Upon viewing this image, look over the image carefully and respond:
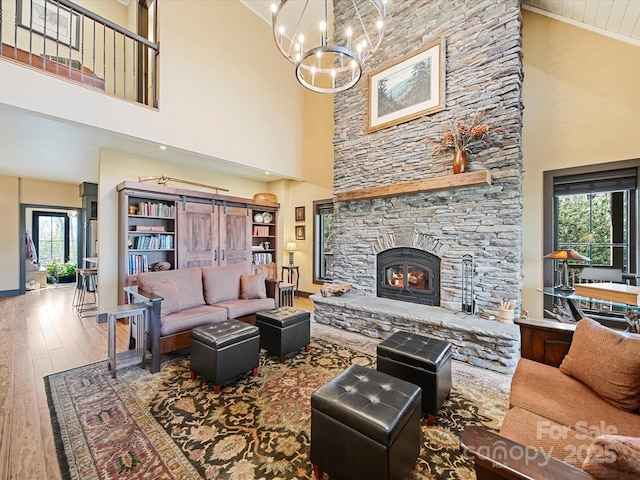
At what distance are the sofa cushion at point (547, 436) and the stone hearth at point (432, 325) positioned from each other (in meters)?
1.68

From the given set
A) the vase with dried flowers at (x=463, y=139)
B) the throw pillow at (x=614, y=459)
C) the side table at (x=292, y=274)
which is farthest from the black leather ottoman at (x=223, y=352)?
the side table at (x=292, y=274)

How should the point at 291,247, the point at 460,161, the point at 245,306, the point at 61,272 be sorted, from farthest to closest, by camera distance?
the point at 61,272 → the point at 291,247 → the point at 245,306 → the point at 460,161

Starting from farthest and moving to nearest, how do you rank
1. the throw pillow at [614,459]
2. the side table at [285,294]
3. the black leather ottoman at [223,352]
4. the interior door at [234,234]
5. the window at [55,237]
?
the window at [55,237] → the interior door at [234,234] → the side table at [285,294] → the black leather ottoman at [223,352] → the throw pillow at [614,459]

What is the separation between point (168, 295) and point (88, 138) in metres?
2.85

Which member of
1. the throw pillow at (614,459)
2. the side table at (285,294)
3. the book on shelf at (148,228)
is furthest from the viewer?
the book on shelf at (148,228)

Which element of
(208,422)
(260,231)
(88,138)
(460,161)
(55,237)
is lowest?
(208,422)

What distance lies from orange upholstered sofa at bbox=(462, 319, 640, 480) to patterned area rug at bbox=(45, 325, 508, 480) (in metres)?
0.56

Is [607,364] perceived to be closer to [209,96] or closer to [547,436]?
[547,436]

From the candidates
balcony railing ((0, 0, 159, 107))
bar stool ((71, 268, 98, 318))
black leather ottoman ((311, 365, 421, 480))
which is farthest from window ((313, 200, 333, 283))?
black leather ottoman ((311, 365, 421, 480))

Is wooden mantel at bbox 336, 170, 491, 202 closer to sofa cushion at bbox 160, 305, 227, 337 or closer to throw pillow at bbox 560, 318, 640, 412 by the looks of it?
throw pillow at bbox 560, 318, 640, 412

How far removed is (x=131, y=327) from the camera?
3172 millimetres

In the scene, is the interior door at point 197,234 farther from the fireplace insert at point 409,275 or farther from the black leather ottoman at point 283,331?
the fireplace insert at point 409,275

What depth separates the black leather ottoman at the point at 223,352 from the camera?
7.74 ft

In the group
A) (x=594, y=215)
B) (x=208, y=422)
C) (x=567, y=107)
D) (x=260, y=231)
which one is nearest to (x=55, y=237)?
(x=260, y=231)
